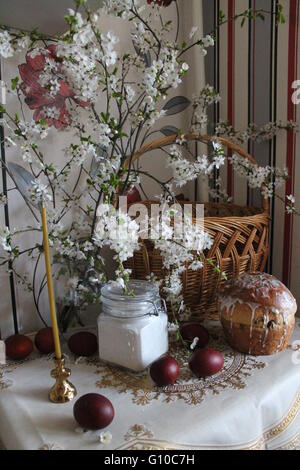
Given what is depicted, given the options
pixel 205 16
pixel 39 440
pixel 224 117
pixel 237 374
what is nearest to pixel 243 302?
pixel 237 374

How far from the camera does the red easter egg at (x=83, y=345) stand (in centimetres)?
85

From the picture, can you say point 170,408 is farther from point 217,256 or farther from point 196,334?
point 217,256

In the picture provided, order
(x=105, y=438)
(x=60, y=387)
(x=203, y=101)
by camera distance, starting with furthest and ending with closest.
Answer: (x=203, y=101)
(x=60, y=387)
(x=105, y=438)

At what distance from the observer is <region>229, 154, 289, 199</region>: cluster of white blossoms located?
999 millimetres

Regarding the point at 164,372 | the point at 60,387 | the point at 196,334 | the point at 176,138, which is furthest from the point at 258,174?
the point at 60,387

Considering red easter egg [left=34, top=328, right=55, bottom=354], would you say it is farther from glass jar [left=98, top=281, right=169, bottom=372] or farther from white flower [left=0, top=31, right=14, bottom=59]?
white flower [left=0, top=31, right=14, bottom=59]

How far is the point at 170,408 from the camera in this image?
0.66 m

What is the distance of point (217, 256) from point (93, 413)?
1.48ft

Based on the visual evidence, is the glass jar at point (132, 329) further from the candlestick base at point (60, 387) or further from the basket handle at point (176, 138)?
the basket handle at point (176, 138)

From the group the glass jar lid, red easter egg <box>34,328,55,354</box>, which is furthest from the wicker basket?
red easter egg <box>34,328,55,354</box>

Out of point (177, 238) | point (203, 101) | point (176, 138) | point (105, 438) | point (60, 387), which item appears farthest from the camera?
point (203, 101)

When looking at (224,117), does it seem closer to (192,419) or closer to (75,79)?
(75,79)

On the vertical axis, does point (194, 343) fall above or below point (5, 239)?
below

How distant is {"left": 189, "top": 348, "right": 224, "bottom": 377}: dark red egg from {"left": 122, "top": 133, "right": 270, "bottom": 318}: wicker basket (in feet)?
0.69
